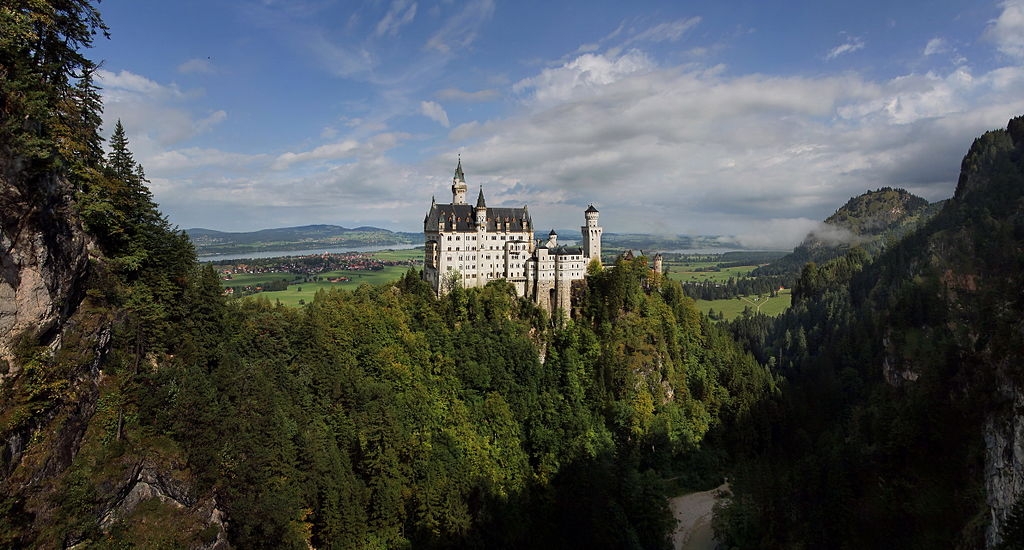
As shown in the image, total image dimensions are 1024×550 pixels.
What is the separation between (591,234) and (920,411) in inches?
1787

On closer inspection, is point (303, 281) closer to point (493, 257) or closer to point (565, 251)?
point (493, 257)

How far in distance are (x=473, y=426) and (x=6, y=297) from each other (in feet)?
144

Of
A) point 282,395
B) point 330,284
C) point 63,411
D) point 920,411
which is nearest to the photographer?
point 63,411

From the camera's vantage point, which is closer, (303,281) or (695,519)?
(695,519)

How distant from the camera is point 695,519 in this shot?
58281 millimetres

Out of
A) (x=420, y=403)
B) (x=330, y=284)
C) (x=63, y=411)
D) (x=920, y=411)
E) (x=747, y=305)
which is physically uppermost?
(x=330, y=284)

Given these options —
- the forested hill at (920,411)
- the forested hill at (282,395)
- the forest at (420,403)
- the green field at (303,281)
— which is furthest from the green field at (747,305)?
the green field at (303,281)

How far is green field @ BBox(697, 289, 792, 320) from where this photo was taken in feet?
542

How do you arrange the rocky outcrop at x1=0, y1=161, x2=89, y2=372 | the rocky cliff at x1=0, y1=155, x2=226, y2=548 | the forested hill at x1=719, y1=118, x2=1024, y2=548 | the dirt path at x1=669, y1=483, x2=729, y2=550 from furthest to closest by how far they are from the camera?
1. the dirt path at x1=669, y1=483, x2=729, y2=550
2. the forested hill at x1=719, y1=118, x2=1024, y2=548
3. the rocky outcrop at x1=0, y1=161, x2=89, y2=372
4. the rocky cliff at x1=0, y1=155, x2=226, y2=548

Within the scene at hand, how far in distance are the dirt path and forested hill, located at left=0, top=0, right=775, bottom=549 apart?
6.42 ft

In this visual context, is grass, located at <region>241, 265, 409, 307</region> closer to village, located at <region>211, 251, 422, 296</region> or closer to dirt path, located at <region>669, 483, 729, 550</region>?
village, located at <region>211, 251, 422, 296</region>

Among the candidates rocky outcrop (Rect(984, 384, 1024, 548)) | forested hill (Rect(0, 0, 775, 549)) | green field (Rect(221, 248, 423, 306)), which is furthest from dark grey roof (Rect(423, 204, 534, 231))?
rocky outcrop (Rect(984, 384, 1024, 548))

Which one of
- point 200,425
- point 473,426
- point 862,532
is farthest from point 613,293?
point 200,425

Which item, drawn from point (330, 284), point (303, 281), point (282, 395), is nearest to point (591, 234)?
point (282, 395)
